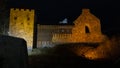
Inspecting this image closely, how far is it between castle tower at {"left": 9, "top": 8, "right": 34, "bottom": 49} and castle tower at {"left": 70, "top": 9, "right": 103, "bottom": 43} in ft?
26.1

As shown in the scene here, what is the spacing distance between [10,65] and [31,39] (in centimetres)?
4888

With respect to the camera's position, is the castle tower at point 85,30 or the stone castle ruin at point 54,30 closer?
the stone castle ruin at point 54,30

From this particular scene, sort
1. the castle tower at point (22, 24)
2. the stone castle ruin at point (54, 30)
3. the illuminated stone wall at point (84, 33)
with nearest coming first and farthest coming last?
the castle tower at point (22, 24) < the stone castle ruin at point (54, 30) < the illuminated stone wall at point (84, 33)

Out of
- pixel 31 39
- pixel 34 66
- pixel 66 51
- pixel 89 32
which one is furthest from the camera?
pixel 89 32

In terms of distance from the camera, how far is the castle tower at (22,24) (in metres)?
51.2

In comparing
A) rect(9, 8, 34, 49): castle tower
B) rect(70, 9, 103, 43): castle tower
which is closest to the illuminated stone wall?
rect(70, 9, 103, 43): castle tower

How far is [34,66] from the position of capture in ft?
117

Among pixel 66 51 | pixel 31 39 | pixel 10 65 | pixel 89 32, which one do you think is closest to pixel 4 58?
pixel 10 65

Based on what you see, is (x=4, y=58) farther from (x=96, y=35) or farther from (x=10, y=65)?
(x=96, y=35)

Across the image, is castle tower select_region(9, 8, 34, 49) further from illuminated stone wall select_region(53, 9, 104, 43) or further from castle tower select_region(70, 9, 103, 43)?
castle tower select_region(70, 9, 103, 43)

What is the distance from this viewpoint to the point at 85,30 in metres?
55.7

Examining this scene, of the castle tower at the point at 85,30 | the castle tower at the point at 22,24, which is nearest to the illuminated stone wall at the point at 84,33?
the castle tower at the point at 85,30

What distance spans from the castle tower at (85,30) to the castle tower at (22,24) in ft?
26.1

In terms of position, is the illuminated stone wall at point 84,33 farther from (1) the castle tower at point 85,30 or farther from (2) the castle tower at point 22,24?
(2) the castle tower at point 22,24
